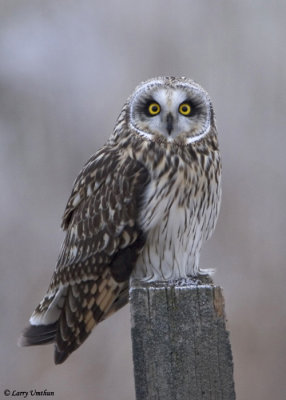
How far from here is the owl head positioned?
3486mm

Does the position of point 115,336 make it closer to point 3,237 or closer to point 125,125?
point 3,237

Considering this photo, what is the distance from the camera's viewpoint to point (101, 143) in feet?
21.9

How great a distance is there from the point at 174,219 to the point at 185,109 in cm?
43

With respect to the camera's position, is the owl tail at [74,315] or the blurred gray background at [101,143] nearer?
the owl tail at [74,315]

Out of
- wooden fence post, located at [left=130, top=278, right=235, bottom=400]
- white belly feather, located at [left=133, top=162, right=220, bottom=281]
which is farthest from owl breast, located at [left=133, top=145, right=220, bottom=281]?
wooden fence post, located at [left=130, top=278, right=235, bottom=400]

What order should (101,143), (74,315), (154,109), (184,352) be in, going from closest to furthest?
(184,352)
(74,315)
(154,109)
(101,143)

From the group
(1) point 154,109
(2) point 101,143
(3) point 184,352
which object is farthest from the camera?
(2) point 101,143

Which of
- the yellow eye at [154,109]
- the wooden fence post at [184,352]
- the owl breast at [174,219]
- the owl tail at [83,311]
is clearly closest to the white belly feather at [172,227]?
the owl breast at [174,219]

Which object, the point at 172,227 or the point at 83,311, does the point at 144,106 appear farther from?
the point at 83,311

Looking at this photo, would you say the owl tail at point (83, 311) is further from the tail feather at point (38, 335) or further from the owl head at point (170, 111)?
the owl head at point (170, 111)

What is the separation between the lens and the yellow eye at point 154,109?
3516 millimetres

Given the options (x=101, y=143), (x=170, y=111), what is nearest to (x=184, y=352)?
(x=170, y=111)

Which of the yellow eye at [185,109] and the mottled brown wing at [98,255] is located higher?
the yellow eye at [185,109]

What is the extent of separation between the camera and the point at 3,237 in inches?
263
